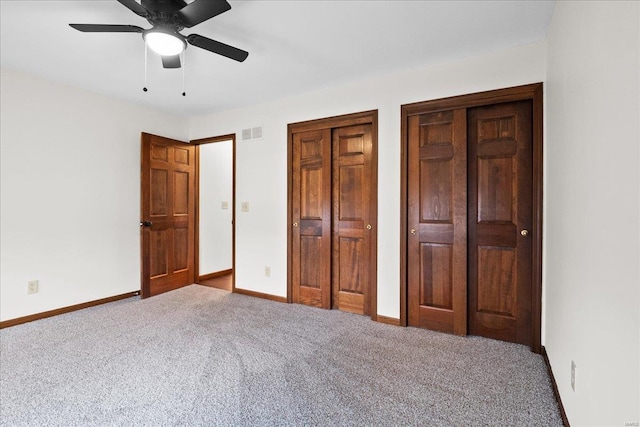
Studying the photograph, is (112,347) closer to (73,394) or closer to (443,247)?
(73,394)

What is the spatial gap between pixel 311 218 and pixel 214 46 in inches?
78.0

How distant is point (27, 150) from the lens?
2.99 m

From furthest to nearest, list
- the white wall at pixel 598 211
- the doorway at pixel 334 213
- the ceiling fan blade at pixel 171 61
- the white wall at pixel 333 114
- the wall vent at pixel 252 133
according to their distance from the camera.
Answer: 1. the wall vent at pixel 252 133
2. the doorway at pixel 334 213
3. the white wall at pixel 333 114
4. the ceiling fan blade at pixel 171 61
5. the white wall at pixel 598 211

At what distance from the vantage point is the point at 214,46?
199 centimetres

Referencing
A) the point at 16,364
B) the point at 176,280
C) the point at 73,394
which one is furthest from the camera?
the point at 176,280

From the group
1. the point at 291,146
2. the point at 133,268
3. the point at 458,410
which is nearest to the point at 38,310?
the point at 133,268

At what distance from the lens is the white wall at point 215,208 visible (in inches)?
187

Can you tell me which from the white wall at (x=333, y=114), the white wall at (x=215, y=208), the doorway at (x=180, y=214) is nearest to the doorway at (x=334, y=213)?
the white wall at (x=333, y=114)

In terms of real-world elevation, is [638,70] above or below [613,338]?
above

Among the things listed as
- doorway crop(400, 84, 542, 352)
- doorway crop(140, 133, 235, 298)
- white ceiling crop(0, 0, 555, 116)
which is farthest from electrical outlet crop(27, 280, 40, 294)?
doorway crop(400, 84, 542, 352)

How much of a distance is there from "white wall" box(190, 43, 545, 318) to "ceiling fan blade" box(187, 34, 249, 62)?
144 centimetres

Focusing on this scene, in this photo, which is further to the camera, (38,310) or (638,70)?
(38,310)

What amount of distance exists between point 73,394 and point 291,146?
9.17 feet

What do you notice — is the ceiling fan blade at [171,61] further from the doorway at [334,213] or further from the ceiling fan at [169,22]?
the doorway at [334,213]
